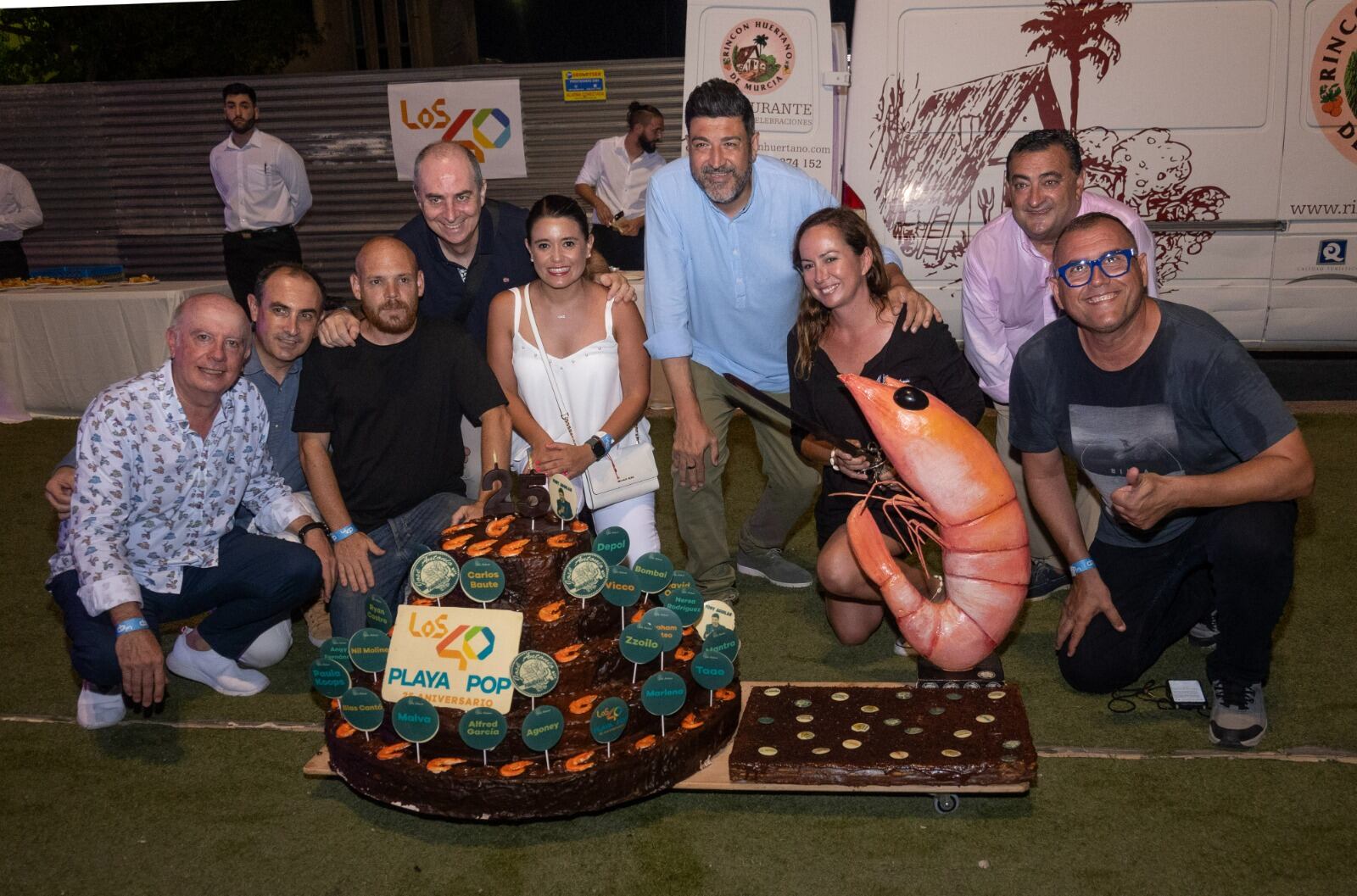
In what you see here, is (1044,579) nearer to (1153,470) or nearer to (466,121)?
(1153,470)

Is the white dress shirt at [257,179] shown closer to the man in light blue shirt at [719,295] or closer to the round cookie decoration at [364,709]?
the man in light blue shirt at [719,295]

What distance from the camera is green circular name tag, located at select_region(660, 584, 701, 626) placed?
3086mm

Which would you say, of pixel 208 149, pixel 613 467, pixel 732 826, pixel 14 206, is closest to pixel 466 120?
pixel 208 149

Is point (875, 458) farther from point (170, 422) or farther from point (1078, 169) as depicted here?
point (170, 422)

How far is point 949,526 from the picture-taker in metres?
2.92

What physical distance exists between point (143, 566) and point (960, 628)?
2.62m

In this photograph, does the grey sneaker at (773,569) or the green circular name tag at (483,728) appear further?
the grey sneaker at (773,569)

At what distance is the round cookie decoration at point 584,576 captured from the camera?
2.83 meters

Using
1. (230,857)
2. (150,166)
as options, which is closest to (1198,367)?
(230,857)

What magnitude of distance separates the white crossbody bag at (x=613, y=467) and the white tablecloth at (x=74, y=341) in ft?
14.9

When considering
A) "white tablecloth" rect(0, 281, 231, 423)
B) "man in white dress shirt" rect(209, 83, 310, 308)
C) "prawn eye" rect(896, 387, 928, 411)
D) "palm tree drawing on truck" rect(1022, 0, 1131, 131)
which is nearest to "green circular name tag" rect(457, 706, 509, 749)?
"prawn eye" rect(896, 387, 928, 411)

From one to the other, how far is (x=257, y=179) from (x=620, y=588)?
6625 mm

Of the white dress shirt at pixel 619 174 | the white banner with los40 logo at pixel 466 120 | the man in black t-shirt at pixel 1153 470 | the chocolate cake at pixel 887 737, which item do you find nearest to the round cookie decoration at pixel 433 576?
the chocolate cake at pixel 887 737

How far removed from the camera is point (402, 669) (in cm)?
282
